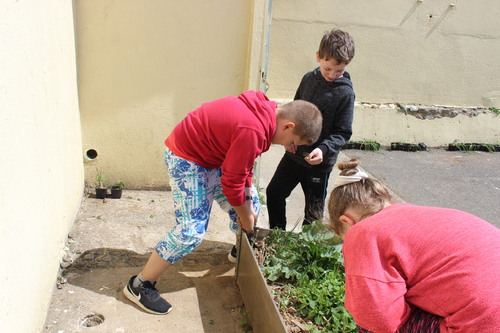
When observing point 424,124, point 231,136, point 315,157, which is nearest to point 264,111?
point 231,136

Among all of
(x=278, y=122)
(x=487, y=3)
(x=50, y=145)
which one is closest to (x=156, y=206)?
(x=50, y=145)

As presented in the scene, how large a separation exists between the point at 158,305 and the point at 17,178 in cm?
119

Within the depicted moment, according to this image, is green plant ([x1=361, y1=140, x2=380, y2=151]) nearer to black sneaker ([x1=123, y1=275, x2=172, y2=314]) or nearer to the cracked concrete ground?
the cracked concrete ground

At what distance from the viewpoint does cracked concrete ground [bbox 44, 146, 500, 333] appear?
2787 millimetres

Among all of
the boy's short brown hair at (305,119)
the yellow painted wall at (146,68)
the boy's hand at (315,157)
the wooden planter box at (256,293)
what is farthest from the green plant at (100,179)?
the boy's short brown hair at (305,119)

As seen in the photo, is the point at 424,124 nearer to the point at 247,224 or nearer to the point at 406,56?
the point at 406,56

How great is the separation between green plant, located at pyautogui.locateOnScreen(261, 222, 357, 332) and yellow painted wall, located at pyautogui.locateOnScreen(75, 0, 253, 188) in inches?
69.2

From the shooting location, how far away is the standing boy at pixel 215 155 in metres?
2.51

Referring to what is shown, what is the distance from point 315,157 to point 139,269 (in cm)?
149

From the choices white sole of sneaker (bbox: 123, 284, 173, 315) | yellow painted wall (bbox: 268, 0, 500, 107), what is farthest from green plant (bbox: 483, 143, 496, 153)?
white sole of sneaker (bbox: 123, 284, 173, 315)

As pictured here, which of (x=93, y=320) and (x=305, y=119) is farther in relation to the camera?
(x=93, y=320)

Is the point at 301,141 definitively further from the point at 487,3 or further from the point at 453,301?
the point at 487,3

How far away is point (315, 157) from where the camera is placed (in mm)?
3020

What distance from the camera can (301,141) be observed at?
2578 mm
